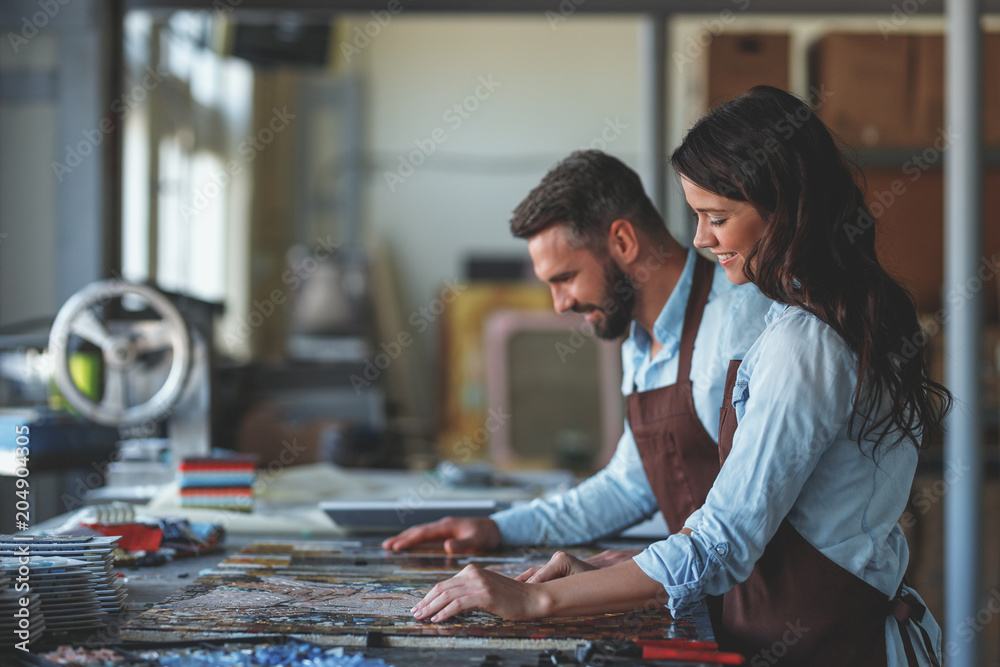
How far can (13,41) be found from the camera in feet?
11.3

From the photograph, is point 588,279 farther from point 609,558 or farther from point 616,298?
point 609,558

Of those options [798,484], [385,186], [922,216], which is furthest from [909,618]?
[385,186]

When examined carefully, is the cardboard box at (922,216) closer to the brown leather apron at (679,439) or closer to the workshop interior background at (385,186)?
the workshop interior background at (385,186)

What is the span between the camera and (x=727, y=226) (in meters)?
1.34

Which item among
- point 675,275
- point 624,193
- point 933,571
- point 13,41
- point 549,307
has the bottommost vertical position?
point 933,571

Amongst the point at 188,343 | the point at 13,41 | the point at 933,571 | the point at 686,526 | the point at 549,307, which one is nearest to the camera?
the point at 686,526

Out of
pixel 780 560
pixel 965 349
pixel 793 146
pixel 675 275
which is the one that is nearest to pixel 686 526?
pixel 780 560

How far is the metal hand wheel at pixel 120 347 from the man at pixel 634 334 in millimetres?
910

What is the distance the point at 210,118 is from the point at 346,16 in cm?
283

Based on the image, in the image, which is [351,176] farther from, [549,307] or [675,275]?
[675,275]

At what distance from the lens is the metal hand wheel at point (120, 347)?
7.59ft

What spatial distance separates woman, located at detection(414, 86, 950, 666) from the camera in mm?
1206

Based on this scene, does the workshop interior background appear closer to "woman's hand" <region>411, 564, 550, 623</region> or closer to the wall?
the wall

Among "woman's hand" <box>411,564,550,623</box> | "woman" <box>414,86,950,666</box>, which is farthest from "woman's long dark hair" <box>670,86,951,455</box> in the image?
"woman's hand" <box>411,564,550,623</box>
